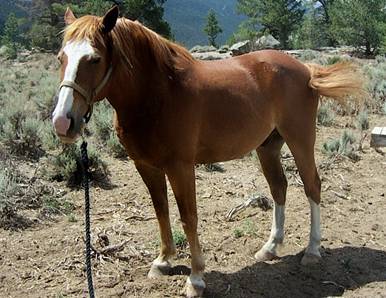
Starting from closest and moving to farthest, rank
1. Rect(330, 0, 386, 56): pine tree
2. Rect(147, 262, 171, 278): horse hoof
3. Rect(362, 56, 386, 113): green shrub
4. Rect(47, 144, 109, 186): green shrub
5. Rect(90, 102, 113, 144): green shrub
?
Rect(147, 262, 171, 278): horse hoof < Rect(47, 144, 109, 186): green shrub < Rect(90, 102, 113, 144): green shrub < Rect(362, 56, 386, 113): green shrub < Rect(330, 0, 386, 56): pine tree

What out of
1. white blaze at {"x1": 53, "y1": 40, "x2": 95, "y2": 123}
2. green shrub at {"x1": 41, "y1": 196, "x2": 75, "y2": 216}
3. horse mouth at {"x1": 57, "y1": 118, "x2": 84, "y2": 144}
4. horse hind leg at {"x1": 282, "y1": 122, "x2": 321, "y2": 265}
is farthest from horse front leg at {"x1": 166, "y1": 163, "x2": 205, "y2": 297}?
green shrub at {"x1": 41, "y1": 196, "x2": 75, "y2": 216}

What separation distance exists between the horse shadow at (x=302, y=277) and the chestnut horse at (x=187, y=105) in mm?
145

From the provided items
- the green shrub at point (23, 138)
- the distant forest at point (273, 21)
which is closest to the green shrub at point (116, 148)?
the green shrub at point (23, 138)

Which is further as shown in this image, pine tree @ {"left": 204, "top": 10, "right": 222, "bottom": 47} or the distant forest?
pine tree @ {"left": 204, "top": 10, "right": 222, "bottom": 47}

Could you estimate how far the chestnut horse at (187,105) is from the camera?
298 cm

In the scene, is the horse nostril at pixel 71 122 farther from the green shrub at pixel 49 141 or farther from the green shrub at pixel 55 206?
the green shrub at pixel 49 141

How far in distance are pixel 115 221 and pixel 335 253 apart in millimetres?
2164

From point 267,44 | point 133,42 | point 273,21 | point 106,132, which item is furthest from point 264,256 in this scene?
point 273,21

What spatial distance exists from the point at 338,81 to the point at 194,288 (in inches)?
89.5

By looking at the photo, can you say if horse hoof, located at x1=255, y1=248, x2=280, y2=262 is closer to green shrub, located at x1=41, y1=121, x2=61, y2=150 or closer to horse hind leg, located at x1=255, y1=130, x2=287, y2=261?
horse hind leg, located at x1=255, y1=130, x2=287, y2=261

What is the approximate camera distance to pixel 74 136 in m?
2.82

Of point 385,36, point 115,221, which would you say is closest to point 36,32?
point 385,36

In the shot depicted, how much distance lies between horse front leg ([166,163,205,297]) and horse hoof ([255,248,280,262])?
32.3 inches

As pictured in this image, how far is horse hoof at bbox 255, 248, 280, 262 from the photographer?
4.44 metres
